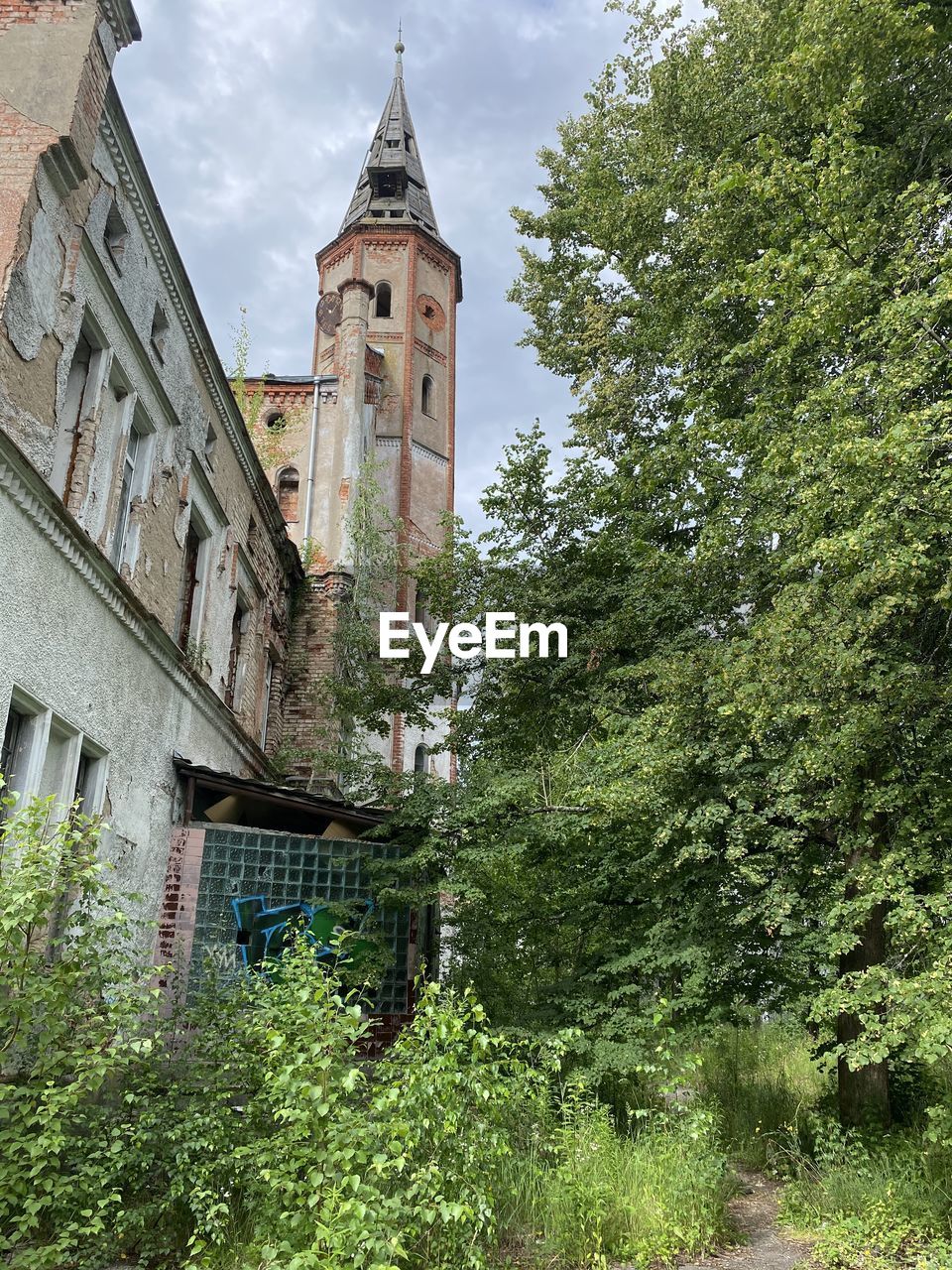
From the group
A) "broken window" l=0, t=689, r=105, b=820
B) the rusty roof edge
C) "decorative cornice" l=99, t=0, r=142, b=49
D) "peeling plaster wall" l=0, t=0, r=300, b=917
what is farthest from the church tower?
"decorative cornice" l=99, t=0, r=142, b=49

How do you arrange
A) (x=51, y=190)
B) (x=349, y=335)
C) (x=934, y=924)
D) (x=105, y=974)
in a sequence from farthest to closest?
(x=349, y=335) < (x=51, y=190) < (x=934, y=924) < (x=105, y=974)

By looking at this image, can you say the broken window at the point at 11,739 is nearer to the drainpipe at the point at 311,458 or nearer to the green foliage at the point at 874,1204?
the green foliage at the point at 874,1204

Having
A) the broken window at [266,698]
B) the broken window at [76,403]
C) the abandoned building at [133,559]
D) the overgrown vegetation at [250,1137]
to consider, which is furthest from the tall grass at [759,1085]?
the broken window at [266,698]

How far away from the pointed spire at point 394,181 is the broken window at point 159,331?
2969 centimetres

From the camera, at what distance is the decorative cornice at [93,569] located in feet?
23.6

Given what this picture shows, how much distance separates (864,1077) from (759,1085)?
2.78m

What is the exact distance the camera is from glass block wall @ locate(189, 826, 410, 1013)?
11094 mm

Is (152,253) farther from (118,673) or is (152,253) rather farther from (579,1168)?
(579,1168)

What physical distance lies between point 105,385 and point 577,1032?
24.3 feet

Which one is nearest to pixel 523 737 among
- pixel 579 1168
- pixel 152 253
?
pixel 579 1168

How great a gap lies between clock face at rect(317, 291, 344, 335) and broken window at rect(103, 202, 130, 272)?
997 inches

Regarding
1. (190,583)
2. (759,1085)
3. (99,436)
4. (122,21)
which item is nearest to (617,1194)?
(759,1085)

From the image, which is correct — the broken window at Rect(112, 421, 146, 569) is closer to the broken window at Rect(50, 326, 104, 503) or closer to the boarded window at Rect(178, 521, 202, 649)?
the broken window at Rect(50, 326, 104, 503)

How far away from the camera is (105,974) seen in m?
5.96
